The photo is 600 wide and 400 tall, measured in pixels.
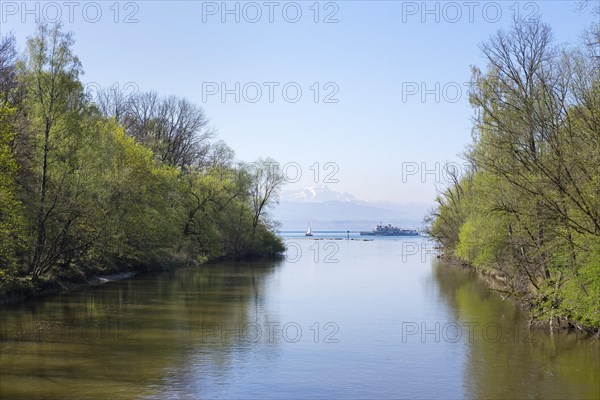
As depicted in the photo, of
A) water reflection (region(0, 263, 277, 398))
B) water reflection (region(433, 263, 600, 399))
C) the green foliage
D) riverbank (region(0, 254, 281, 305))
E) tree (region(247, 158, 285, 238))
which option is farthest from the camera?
tree (region(247, 158, 285, 238))

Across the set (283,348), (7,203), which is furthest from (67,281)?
(283,348)

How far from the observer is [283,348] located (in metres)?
23.3

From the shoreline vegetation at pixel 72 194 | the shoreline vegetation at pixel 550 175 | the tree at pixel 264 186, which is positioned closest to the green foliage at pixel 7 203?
the shoreline vegetation at pixel 72 194

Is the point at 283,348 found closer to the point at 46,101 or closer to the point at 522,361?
the point at 522,361

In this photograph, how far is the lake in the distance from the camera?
1784cm

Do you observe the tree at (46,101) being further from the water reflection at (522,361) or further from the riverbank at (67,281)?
the water reflection at (522,361)

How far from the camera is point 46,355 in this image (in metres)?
21.1

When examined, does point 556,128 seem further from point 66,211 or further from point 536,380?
point 66,211

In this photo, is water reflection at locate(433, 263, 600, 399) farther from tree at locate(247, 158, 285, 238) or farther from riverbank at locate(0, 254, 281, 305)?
tree at locate(247, 158, 285, 238)

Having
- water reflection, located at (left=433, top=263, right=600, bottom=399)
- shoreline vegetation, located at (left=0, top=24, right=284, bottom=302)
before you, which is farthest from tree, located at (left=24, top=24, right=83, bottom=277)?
water reflection, located at (left=433, top=263, right=600, bottom=399)

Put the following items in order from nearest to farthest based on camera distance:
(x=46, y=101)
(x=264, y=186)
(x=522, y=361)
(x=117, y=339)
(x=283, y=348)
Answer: (x=522, y=361), (x=283, y=348), (x=117, y=339), (x=46, y=101), (x=264, y=186)

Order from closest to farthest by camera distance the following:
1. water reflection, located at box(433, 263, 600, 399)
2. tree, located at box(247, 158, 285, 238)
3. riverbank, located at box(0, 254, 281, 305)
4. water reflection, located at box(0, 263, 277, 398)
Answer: water reflection, located at box(433, 263, 600, 399) → water reflection, located at box(0, 263, 277, 398) → riverbank, located at box(0, 254, 281, 305) → tree, located at box(247, 158, 285, 238)

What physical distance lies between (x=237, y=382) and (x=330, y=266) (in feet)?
160

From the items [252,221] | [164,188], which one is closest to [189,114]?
[252,221]
